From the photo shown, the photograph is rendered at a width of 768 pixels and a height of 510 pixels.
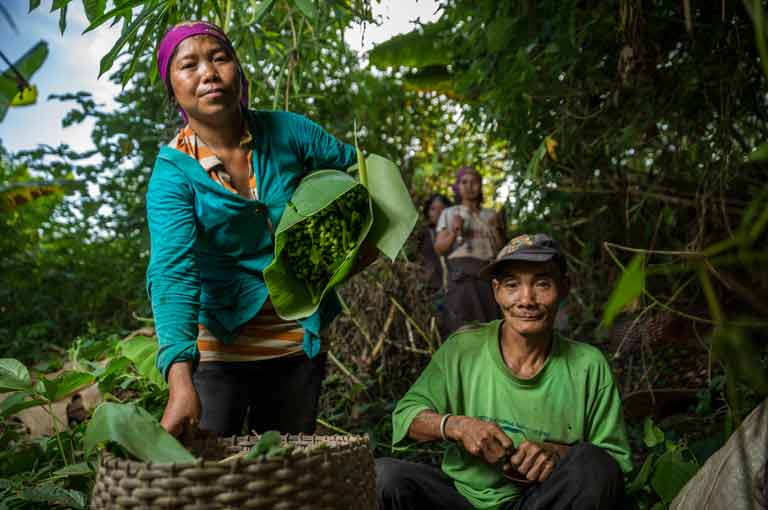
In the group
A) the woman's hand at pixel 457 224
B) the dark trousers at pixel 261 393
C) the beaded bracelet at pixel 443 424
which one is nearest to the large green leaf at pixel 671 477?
the beaded bracelet at pixel 443 424

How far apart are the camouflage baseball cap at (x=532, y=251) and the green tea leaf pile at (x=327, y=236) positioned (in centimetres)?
69

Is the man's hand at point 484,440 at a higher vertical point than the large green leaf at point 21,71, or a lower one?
lower

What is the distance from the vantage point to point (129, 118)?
14.3 feet

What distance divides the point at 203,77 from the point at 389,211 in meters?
0.57

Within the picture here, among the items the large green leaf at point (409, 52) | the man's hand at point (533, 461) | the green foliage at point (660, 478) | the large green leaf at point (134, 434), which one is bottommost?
the green foliage at point (660, 478)

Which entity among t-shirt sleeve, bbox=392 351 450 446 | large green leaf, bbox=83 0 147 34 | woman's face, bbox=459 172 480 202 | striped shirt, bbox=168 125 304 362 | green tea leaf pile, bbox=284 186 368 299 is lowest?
t-shirt sleeve, bbox=392 351 450 446

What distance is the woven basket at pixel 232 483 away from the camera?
108 centimetres

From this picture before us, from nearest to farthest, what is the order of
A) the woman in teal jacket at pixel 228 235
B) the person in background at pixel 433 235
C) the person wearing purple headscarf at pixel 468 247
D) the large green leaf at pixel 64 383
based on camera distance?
the woman in teal jacket at pixel 228 235, the large green leaf at pixel 64 383, the person wearing purple headscarf at pixel 468 247, the person in background at pixel 433 235

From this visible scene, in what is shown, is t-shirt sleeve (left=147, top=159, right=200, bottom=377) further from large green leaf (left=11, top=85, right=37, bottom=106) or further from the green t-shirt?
the green t-shirt

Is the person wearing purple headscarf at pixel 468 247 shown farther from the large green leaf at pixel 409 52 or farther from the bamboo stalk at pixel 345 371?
the large green leaf at pixel 409 52

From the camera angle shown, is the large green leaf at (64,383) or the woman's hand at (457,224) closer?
the large green leaf at (64,383)

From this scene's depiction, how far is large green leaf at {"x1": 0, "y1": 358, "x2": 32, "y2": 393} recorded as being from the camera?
73.5 inches

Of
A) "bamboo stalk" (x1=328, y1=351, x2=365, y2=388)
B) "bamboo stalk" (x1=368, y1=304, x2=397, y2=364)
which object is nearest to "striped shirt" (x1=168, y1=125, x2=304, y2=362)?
"bamboo stalk" (x1=328, y1=351, x2=365, y2=388)

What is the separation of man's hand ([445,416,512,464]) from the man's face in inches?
14.3
